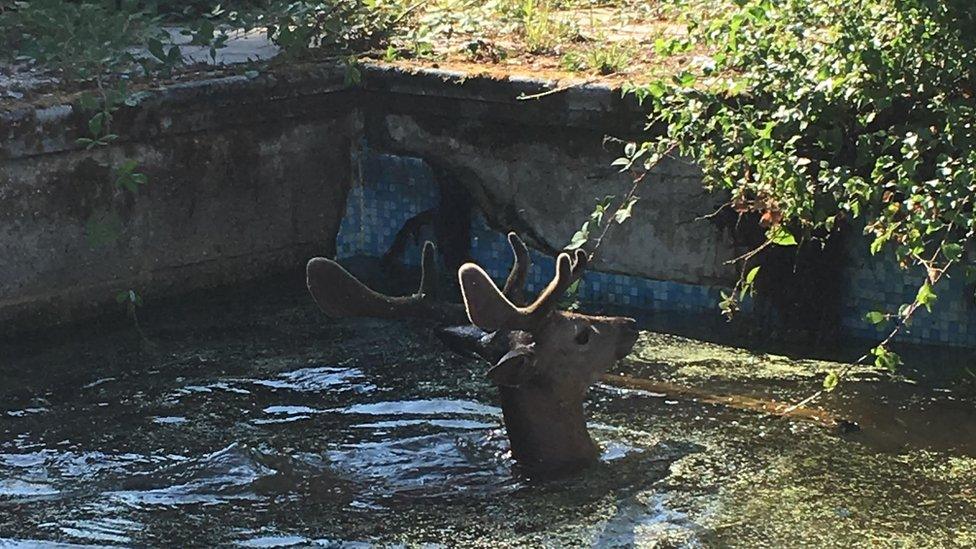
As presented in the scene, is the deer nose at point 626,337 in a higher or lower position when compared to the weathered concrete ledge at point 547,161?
lower

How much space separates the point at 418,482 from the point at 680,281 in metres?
2.75

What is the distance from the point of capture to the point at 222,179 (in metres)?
9.20

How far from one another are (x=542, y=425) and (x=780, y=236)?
1.87 m

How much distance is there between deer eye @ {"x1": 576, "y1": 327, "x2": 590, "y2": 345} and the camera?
20.4ft

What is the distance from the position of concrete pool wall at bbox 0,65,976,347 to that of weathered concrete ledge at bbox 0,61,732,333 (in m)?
0.01

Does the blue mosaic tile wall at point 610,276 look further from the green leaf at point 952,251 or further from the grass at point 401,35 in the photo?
the green leaf at point 952,251

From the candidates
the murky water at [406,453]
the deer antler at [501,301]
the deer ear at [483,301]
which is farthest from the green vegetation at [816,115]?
the deer ear at [483,301]

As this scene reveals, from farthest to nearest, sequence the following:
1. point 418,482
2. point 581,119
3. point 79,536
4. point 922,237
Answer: point 581,119 < point 922,237 < point 418,482 < point 79,536

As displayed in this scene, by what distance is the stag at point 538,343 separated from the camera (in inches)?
239

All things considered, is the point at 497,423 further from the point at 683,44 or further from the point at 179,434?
the point at 683,44

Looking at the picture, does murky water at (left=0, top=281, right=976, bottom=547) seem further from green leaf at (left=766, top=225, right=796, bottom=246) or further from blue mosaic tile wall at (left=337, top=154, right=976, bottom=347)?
green leaf at (left=766, top=225, right=796, bottom=246)

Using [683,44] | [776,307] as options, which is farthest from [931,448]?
[683,44]

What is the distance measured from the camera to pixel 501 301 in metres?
5.85

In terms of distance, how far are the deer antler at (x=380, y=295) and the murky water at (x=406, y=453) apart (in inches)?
24.6
